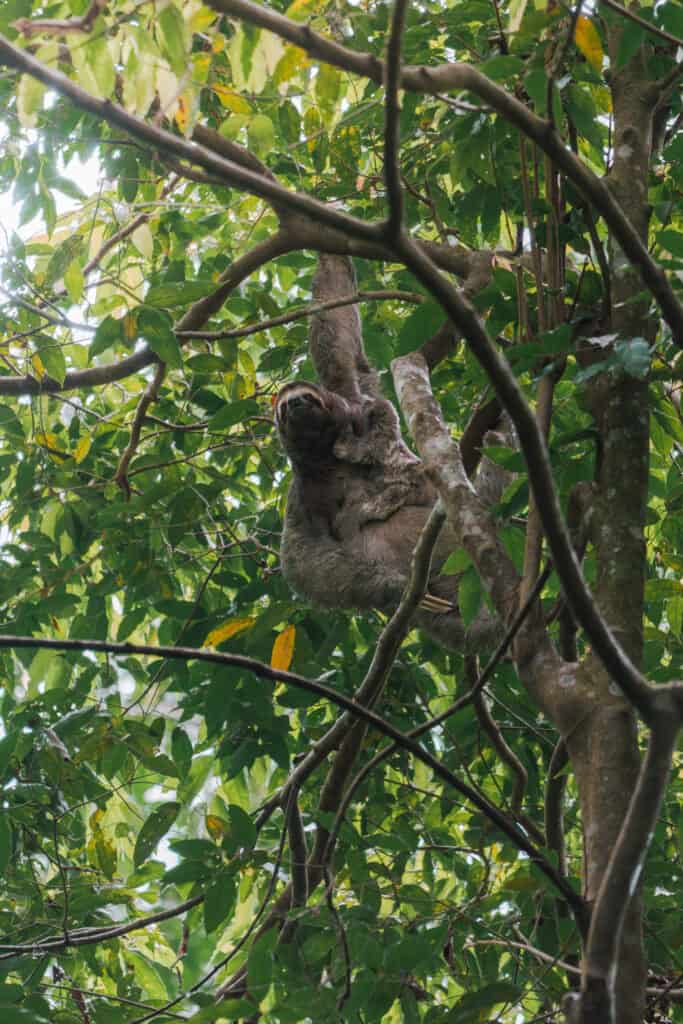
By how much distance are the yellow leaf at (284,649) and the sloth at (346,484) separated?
32.0 inches

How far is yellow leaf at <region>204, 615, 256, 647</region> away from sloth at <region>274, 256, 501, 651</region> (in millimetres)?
886

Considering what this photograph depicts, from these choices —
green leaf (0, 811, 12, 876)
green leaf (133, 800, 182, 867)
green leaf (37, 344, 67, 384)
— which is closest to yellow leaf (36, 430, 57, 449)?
green leaf (37, 344, 67, 384)

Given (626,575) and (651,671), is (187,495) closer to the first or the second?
(651,671)

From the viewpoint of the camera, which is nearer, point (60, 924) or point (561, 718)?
point (561, 718)

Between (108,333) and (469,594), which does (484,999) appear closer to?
(469,594)

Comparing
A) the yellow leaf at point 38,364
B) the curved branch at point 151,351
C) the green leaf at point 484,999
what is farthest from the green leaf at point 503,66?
the green leaf at point 484,999

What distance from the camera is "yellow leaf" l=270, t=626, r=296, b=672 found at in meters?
4.48

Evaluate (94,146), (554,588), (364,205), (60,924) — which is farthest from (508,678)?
(94,146)

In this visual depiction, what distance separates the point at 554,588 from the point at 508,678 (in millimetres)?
866

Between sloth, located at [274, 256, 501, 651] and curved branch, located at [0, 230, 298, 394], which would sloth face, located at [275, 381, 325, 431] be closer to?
sloth, located at [274, 256, 501, 651]

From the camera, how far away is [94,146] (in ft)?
14.7

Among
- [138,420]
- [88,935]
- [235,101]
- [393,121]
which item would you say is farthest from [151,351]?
[393,121]

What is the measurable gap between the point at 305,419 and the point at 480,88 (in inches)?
134

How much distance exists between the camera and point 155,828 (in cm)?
393
